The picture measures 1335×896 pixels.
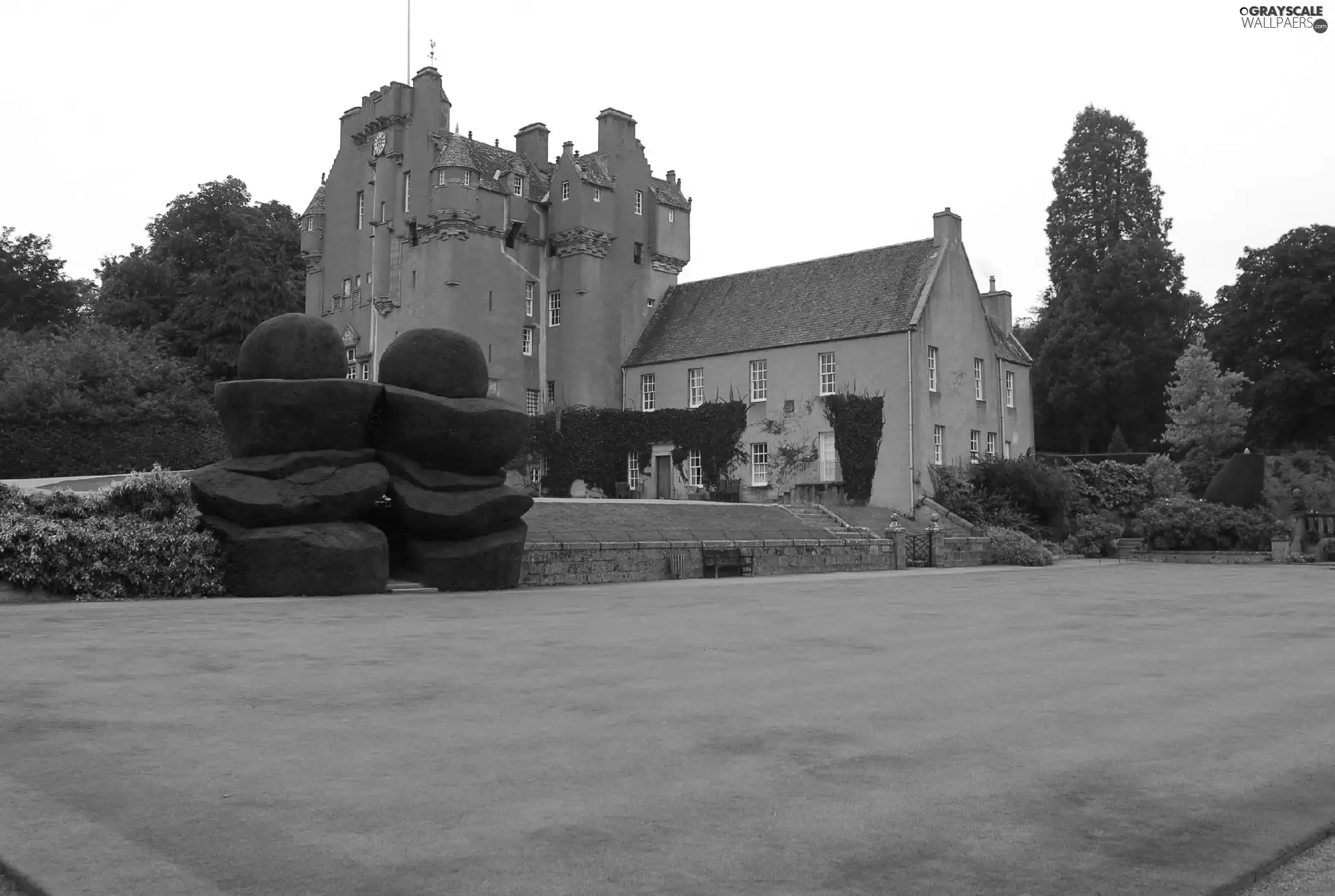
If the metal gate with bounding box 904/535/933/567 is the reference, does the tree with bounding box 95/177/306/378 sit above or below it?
above

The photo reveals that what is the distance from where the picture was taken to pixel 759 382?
44.6m

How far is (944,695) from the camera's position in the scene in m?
8.69

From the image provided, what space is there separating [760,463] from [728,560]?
1665 cm

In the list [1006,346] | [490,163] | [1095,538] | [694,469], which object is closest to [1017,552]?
[1095,538]

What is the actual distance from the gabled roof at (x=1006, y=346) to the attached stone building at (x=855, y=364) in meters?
0.14

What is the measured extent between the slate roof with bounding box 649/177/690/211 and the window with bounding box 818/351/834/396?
→ 13408 millimetres

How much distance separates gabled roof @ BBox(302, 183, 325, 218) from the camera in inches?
2083

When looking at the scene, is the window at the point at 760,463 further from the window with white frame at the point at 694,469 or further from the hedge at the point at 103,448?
the hedge at the point at 103,448

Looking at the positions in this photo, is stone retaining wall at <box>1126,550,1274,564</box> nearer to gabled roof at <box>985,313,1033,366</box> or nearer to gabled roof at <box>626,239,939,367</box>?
gabled roof at <box>626,239,939,367</box>

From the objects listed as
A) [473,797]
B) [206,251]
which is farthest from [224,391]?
[206,251]

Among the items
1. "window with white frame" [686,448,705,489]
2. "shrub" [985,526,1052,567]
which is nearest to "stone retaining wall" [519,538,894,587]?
"shrub" [985,526,1052,567]

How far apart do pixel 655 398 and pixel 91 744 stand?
138 ft

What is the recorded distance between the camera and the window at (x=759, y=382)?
145ft

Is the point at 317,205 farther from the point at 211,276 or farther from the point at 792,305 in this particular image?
the point at 792,305
